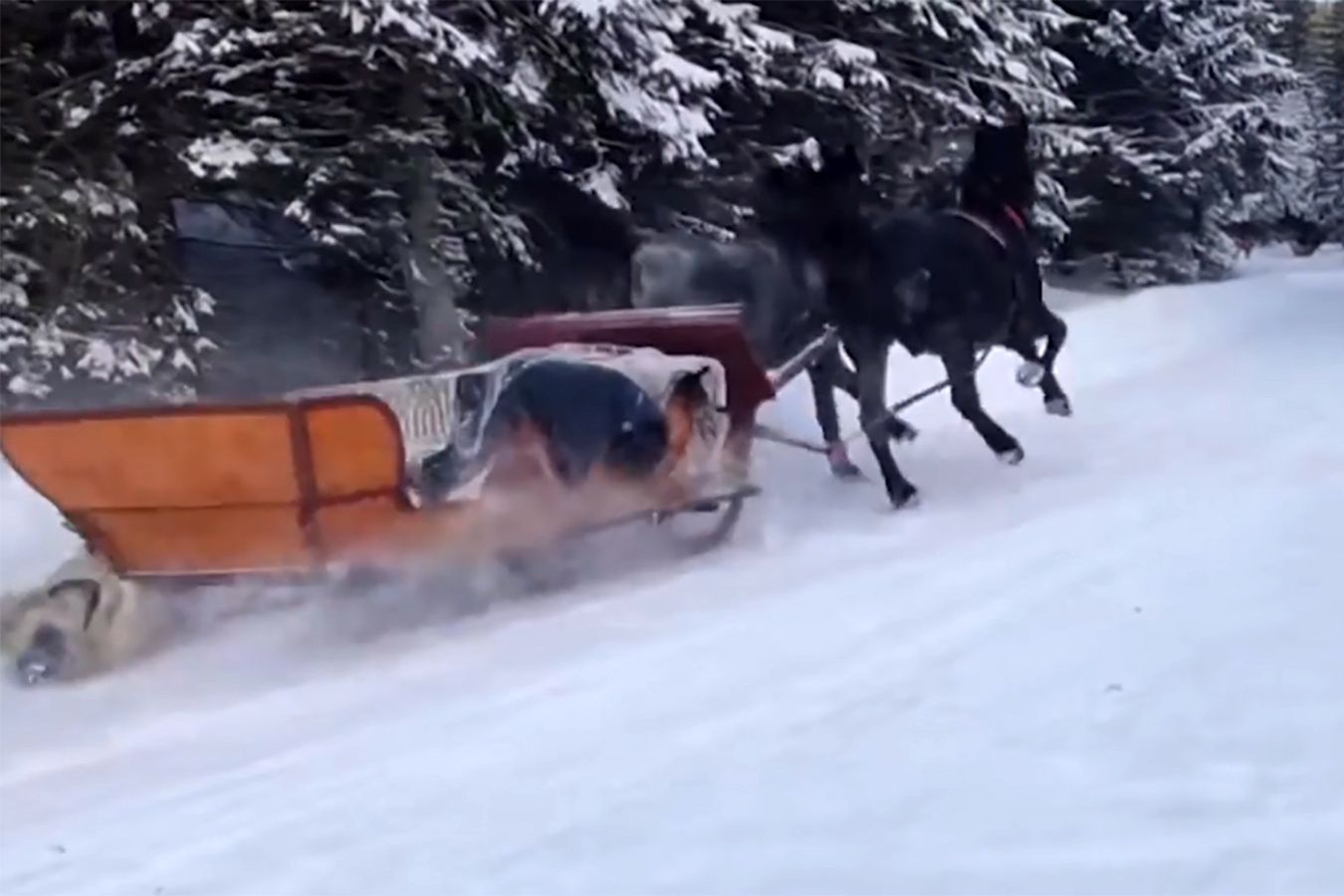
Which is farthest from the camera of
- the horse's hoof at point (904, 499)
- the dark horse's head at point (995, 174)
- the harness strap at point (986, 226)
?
the dark horse's head at point (995, 174)

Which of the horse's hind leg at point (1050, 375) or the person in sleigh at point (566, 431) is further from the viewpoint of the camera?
the horse's hind leg at point (1050, 375)

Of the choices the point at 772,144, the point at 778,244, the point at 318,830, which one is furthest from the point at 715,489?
the point at 772,144

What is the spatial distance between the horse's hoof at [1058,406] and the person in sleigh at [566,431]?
148 inches

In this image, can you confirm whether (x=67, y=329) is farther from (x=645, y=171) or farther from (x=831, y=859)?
(x=831, y=859)

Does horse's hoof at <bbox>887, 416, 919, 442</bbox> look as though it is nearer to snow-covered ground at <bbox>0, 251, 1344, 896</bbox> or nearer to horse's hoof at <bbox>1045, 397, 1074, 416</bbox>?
horse's hoof at <bbox>1045, 397, 1074, 416</bbox>

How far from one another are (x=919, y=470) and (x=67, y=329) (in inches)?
211

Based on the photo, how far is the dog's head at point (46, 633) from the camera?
582 centimetres

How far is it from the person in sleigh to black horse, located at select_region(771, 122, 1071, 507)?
183cm

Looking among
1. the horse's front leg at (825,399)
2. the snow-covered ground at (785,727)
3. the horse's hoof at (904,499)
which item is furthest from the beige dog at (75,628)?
the horse's front leg at (825,399)

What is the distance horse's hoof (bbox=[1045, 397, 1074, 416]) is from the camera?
10094 millimetres

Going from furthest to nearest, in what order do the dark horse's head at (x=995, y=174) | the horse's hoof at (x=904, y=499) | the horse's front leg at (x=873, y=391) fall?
1. the dark horse's head at (x=995, y=174)
2. the horse's front leg at (x=873, y=391)
3. the horse's hoof at (x=904, y=499)

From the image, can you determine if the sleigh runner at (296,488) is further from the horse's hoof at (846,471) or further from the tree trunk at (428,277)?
the tree trunk at (428,277)

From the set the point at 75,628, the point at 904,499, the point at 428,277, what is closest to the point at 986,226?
the point at 904,499

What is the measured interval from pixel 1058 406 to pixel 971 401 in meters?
1.02
